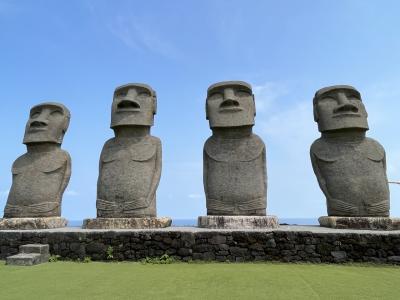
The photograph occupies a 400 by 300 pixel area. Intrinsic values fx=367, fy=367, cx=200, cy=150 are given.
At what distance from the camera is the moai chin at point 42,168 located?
343 inches

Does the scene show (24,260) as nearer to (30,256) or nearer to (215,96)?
(30,256)

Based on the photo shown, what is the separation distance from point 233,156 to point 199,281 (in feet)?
12.4

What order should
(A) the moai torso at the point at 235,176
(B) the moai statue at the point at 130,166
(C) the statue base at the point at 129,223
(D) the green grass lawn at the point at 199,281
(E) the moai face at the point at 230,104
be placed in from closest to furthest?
(D) the green grass lawn at the point at 199,281 → (C) the statue base at the point at 129,223 → (A) the moai torso at the point at 235,176 → (B) the moai statue at the point at 130,166 → (E) the moai face at the point at 230,104

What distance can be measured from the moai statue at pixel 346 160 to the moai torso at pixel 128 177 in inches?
153

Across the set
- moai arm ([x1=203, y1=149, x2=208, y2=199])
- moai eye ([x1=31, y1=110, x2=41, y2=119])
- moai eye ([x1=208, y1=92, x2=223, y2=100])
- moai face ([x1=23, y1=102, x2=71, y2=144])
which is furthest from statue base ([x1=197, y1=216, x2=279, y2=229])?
moai eye ([x1=31, y1=110, x2=41, y2=119])

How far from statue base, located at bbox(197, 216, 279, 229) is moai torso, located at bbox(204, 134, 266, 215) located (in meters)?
0.45

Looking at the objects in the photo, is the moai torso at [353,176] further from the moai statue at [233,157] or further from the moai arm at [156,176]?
the moai arm at [156,176]

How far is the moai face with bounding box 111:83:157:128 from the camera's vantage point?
343 inches

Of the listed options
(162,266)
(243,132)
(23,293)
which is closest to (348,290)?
(162,266)

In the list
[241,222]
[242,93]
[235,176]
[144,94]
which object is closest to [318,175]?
[235,176]

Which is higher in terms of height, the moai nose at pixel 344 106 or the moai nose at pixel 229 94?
the moai nose at pixel 229 94

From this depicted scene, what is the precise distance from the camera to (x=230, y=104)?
332 inches

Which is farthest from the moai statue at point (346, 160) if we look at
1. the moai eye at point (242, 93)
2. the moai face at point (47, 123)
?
the moai face at point (47, 123)

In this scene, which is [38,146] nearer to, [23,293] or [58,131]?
[58,131]
